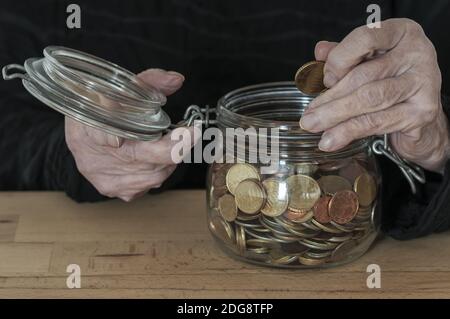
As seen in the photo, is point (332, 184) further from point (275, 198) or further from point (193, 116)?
point (193, 116)

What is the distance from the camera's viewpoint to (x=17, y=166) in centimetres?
121

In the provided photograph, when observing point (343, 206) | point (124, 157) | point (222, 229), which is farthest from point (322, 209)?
point (124, 157)

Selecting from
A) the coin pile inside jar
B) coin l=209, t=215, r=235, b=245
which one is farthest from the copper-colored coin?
coin l=209, t=215, r=235, b=245

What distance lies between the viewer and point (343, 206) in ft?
2.57

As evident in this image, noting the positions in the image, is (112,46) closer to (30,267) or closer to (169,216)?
(169,216)

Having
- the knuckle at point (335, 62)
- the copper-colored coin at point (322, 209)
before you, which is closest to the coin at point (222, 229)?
the copper-colored coin at point (322, 209)

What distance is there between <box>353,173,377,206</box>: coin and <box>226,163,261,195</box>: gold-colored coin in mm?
107

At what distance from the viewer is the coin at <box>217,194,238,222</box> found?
804 mm

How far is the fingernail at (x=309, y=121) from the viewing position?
0.75 meters

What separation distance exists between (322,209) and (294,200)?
0.03 meters

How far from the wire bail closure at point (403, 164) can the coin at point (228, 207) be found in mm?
179

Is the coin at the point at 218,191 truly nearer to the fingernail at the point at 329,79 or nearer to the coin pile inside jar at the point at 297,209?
the coin pile inside jar at the point at 297,209

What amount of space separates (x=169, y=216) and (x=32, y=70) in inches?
11.9

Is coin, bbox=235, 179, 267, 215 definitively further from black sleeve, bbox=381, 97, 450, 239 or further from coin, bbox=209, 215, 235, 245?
black sleeve, bbox=381, 97, 450, 239
